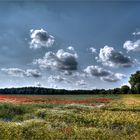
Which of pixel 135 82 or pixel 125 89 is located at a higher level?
pixel 135 82

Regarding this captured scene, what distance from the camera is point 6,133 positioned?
56.9 feet

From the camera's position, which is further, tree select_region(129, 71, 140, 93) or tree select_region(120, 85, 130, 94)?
tree select_region(120, 85, 130, 94)

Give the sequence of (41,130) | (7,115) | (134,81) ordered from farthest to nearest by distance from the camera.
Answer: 1. (134,81)
2. (7,115)
3. (41,130)

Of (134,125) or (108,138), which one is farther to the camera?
(134,125)

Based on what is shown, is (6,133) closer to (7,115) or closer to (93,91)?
(7,115)

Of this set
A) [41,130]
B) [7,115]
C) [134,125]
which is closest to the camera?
[41,130]

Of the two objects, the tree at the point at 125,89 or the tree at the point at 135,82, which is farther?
the tree at the point at 125,89

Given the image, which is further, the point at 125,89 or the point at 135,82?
the point at 125,89

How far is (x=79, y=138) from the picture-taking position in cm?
1695

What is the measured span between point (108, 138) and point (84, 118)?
971cm

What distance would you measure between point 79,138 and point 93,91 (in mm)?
122323

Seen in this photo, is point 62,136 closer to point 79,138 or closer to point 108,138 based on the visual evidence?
point 79,138

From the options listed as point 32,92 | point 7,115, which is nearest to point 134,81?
point 32,92

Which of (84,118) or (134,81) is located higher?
(134,81)
